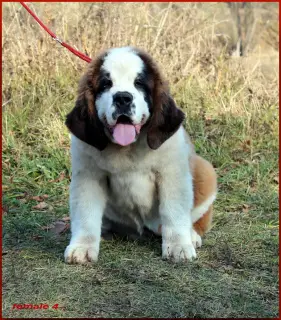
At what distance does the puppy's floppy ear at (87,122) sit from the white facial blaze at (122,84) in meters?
0.06

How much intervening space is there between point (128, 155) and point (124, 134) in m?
0.21

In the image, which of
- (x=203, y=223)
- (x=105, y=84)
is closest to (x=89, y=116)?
(x=105, y=84)

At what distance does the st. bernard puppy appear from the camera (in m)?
3.59

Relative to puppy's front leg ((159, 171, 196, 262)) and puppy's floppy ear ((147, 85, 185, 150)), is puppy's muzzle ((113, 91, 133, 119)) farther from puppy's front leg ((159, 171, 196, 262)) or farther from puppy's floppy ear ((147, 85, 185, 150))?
puppy's front leg ((159, 171, 196, 262))

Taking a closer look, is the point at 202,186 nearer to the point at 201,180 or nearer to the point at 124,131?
the point at 201,180

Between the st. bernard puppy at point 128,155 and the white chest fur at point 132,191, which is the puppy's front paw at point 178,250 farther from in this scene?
the white chest fur at point 132,191

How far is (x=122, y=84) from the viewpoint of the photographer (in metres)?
3.55

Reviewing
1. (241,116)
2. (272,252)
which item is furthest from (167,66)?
(272,252)

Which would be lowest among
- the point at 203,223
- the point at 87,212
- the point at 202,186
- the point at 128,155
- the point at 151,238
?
the point at 151,238

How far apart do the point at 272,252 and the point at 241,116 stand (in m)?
3.40

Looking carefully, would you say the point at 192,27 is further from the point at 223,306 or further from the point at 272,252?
the point at 223,306

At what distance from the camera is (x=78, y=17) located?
7688 mm

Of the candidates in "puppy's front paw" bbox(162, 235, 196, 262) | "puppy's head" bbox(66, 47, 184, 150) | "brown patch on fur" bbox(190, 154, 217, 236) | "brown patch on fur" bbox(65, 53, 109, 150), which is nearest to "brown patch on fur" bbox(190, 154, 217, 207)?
"brown patch on fur" bbox(190, 154, 217, 236)

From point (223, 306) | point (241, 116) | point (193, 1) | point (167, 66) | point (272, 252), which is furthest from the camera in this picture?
point (193, 1)
